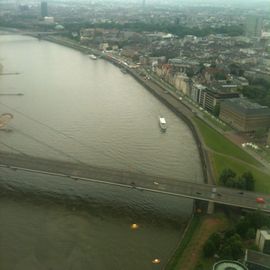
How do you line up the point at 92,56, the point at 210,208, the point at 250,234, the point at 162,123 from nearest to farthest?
the point at 250,234, the point at 210,208, the point at 162,123, the point at 92,56

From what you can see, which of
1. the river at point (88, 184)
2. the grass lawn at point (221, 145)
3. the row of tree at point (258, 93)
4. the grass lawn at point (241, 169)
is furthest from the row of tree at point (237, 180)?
the row of tree at point (258, 93)

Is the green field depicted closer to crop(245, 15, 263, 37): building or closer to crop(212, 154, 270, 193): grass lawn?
crop(212, 154, 270, 193): grass lawn

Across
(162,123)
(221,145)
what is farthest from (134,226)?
(162,123)

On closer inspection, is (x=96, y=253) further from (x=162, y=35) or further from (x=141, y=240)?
(x=162, y=35)

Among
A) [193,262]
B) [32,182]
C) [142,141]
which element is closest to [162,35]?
[142,141]

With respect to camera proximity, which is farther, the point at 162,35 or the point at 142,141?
the point at 162,35

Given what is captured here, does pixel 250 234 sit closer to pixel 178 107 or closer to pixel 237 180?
pixel 237 180

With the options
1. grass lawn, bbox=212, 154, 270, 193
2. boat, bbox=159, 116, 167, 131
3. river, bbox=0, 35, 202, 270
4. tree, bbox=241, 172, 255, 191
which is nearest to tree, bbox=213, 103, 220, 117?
river, bbox=0, 35, 202, 270
